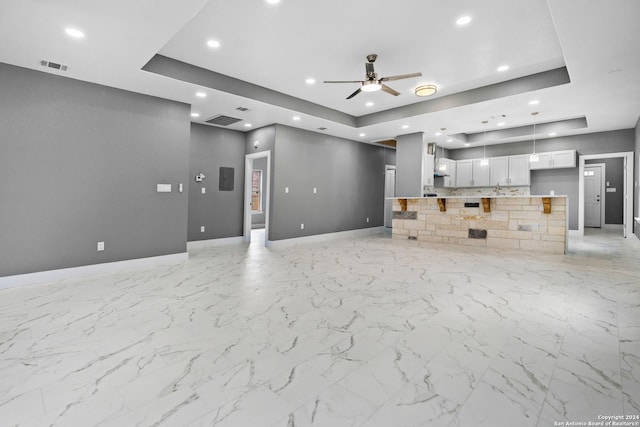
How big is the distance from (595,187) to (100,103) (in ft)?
45.2

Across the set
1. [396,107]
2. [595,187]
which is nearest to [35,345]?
[396,107]

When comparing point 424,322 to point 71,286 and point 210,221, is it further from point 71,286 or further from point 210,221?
point 210,221

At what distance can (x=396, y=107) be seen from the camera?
659 cm

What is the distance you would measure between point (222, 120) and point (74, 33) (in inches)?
135

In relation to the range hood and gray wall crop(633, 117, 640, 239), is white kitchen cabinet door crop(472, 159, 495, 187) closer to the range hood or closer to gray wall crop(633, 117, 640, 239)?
the range hood

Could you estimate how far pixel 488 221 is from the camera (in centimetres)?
679

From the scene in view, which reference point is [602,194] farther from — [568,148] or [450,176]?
[450,176]

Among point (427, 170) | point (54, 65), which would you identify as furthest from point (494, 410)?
point (427, 170)

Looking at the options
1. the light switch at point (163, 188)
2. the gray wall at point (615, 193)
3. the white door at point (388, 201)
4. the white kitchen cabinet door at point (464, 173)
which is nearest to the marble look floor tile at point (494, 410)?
the light switch at point (163, 188)

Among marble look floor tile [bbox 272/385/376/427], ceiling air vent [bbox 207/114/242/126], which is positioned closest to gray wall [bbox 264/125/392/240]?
ceiling air vent [bbox 207/114/242/126]

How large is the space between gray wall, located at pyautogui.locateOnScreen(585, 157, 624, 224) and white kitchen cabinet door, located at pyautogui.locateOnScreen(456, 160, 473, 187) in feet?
14.2

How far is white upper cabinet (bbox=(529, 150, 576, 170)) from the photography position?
8.23 metres

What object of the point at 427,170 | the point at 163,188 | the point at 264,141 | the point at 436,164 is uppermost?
the point at 264,141

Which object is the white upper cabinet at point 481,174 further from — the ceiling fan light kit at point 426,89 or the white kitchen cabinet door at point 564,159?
the ceiling fan light kit at point 426,89
